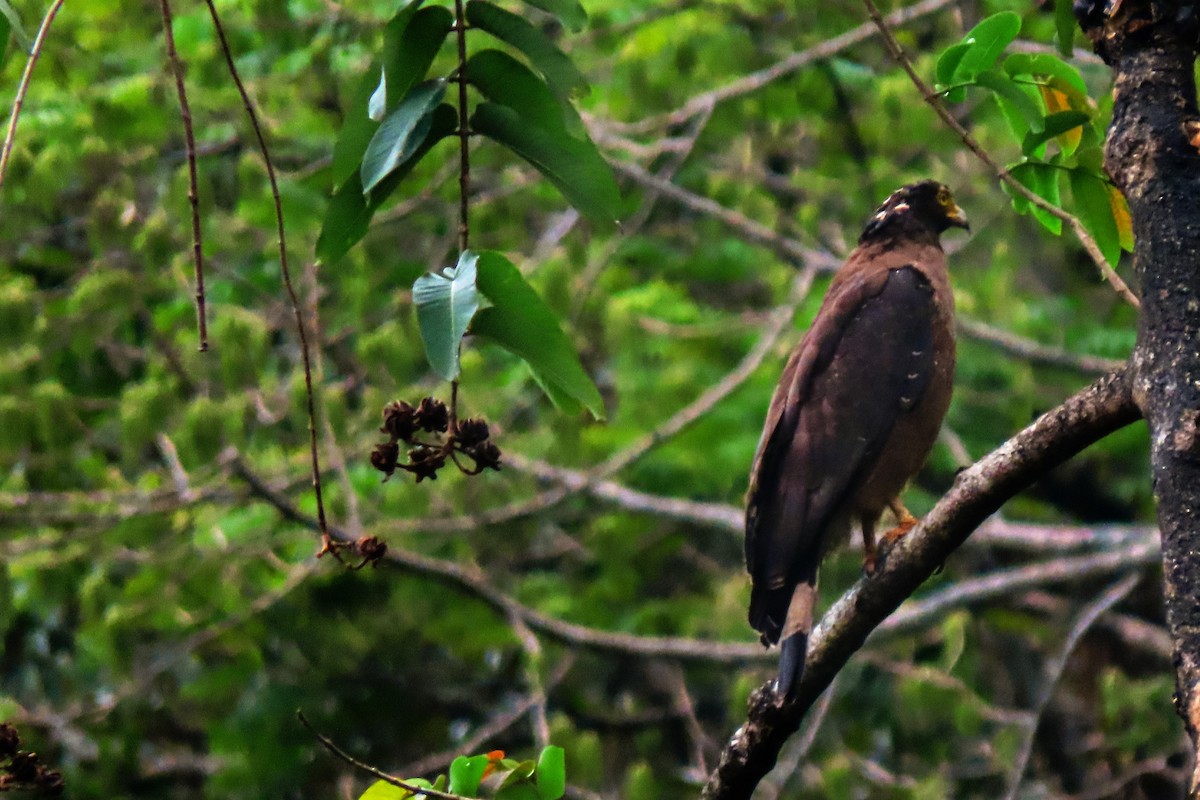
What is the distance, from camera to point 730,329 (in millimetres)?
6891

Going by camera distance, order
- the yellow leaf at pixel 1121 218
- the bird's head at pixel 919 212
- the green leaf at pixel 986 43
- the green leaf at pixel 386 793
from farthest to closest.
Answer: the bird's head at pixel 919 212 → the yellow leaf at pixel 1121 218 → the green leaf at pixel 986 43 → the green leaf at pixel 386 793

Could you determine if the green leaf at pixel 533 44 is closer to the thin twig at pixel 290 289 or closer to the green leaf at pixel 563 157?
the green leaf at pixel 563 157

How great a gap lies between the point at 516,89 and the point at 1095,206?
1.09m

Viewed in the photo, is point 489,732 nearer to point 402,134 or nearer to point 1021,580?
point 1021,580

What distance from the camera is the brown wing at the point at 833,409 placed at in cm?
362

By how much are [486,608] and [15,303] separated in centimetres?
248

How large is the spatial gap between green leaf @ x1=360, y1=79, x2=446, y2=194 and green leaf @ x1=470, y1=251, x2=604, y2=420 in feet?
0.57

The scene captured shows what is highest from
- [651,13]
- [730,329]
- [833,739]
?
[651,13]

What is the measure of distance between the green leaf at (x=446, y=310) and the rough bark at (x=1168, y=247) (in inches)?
35.7

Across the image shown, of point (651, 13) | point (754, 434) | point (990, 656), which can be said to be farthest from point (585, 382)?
point (990, 656)

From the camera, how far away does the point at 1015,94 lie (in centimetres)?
242

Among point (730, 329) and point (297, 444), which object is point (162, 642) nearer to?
point (297, 444)

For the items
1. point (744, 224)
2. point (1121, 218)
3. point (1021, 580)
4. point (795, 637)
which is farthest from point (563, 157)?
point (744, 224)

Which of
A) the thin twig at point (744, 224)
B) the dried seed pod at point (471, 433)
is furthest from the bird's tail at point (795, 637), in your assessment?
the thin twig at point (744, 224)
